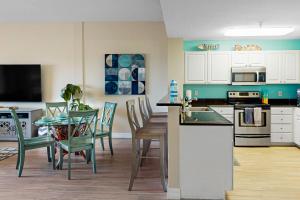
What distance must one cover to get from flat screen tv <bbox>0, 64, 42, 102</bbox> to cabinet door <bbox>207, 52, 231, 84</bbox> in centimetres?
410

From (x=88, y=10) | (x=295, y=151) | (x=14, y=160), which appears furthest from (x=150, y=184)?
(x=88, y=10)

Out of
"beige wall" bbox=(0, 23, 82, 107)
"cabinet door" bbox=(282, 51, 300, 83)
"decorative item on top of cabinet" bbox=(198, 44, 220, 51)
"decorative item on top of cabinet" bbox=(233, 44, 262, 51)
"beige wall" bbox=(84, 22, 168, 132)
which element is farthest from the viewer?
"beige wall" bbox=(0, 23, 82, 107)

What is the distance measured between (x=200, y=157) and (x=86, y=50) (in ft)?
15.7

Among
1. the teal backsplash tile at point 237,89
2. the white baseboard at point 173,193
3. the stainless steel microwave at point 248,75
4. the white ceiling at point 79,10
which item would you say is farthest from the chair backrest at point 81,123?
the stainless steel microwave at point 248,75

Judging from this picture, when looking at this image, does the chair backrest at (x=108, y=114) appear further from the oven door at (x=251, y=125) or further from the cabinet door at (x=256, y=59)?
the cabinet door at (x=256, y=59)

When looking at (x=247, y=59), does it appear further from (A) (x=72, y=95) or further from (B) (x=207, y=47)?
(A) (x=72, y=95)

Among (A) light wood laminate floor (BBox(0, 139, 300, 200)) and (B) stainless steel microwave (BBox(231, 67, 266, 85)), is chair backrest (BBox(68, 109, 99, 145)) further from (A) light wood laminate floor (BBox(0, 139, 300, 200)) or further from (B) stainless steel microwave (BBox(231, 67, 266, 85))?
(B) stainless steel microwave (BBox(231, 67, 266, 85))

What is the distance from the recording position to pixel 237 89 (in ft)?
23.4

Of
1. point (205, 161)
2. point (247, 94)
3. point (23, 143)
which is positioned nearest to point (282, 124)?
point (247, 94)

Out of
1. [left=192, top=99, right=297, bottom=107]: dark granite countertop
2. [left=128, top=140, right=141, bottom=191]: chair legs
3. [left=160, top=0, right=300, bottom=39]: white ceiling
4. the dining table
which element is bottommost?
[left=128, top=140, right=141, bottom=191]: chair legs

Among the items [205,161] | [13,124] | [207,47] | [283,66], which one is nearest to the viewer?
[205,161]

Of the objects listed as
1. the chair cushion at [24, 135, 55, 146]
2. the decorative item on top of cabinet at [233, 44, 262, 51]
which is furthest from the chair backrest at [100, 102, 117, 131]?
the decorative item on top of cabinet at [233, 44, 262, 51]

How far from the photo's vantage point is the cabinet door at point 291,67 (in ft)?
21.7

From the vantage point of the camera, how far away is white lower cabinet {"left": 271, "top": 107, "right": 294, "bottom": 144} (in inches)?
253
